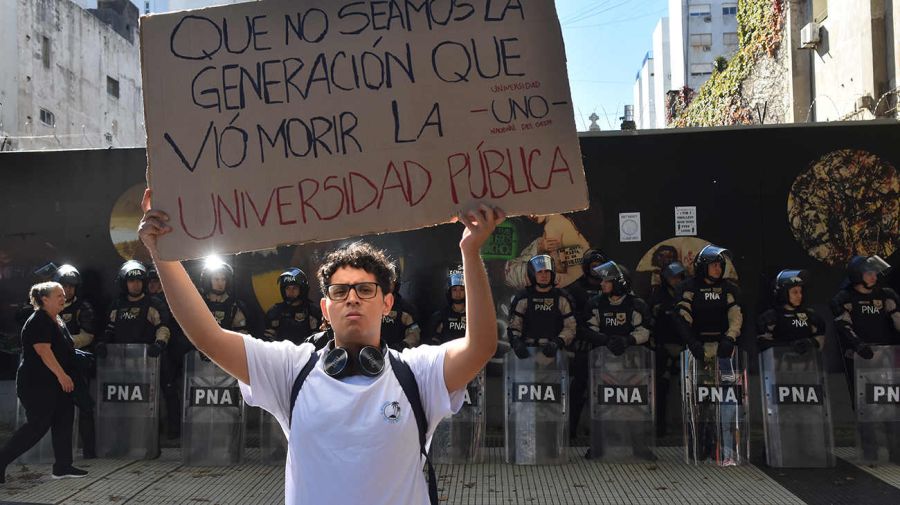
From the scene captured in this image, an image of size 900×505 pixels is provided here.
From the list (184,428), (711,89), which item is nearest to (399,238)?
(184,428)

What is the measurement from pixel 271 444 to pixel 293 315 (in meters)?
1.55

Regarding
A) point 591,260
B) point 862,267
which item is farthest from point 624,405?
point 862,267

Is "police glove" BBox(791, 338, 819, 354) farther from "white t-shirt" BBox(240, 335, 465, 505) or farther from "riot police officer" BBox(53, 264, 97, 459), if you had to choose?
"riot police officer" BBox(53, 264, 97, 459)

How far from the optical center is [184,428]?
8055 mm

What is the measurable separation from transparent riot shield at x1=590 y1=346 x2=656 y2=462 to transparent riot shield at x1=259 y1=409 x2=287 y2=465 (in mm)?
2980

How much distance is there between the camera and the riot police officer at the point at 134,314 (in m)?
8.80

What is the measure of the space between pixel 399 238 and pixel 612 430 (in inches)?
144

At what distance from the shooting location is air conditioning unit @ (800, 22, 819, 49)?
14.9 meters

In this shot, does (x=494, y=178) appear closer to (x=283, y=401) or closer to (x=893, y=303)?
(x=283, y=401)

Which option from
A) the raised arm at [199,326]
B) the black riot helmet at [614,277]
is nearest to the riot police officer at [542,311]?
the black riot helmet at [614,277]

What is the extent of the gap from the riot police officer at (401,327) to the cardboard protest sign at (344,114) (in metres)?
5.77

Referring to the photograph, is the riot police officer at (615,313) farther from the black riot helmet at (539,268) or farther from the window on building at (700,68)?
the window on building at (700,68)

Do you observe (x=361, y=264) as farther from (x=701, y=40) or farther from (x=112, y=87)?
(x=701, y=40)

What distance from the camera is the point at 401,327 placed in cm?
880
